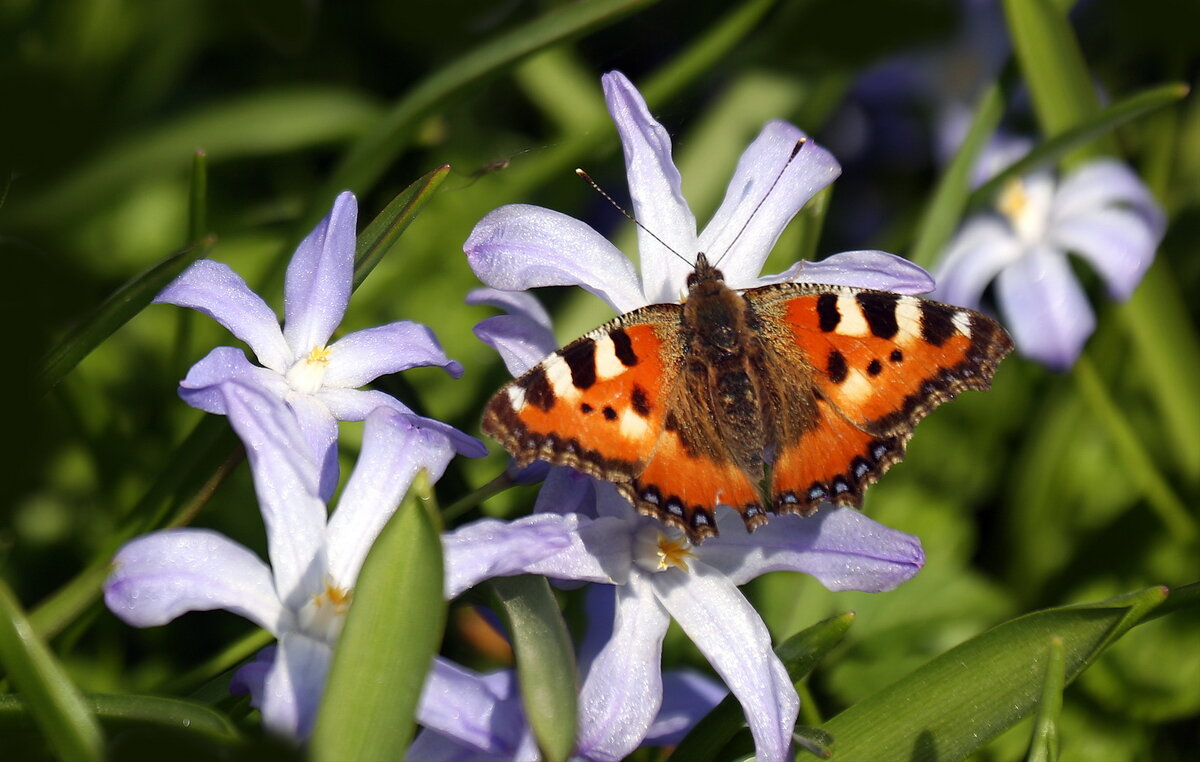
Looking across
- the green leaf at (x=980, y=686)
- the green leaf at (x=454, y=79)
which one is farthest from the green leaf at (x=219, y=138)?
the green leaf at (x=980, y=686)

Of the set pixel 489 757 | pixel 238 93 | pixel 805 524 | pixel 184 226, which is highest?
pixel 238 93

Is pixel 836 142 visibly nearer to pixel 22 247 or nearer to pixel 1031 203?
pixel 1031 203

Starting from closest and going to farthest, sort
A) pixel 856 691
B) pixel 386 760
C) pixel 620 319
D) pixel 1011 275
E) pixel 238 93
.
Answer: pixel 386 760 → pixel 620 319 → pixel 856 691 → pixel 1011 275 → pixel 238 93

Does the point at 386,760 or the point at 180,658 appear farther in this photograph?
the point at 180,658

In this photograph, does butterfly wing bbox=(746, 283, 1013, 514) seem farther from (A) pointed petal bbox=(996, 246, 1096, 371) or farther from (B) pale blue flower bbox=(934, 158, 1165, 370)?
(B) pale blue flower bbox=(934, 158, 1165, 370)

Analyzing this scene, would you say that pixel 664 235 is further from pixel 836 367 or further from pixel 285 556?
pixel 285 556

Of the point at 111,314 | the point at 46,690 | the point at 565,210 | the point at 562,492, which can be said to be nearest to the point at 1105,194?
the point at 565,210

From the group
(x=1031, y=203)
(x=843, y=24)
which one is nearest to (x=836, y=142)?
(x=843, y=24)
